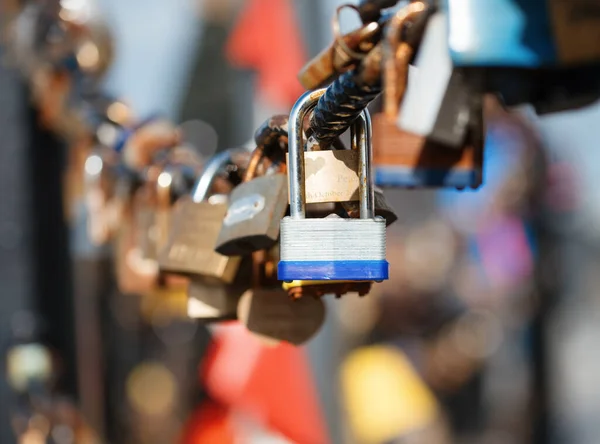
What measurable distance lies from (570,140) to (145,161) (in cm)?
408

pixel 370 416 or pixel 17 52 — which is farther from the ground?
pixel 17 52

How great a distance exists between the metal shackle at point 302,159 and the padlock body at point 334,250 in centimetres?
1

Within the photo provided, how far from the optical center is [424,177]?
0.96 meters

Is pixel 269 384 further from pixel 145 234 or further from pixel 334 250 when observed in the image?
pixel 334 250

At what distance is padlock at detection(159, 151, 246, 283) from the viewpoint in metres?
0.82

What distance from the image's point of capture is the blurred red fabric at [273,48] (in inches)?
115

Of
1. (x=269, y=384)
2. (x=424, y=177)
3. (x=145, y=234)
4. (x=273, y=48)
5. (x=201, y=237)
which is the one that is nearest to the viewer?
(x=201, y=237)

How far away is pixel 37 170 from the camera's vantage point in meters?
2.21

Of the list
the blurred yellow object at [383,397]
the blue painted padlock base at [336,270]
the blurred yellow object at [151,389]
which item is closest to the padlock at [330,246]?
the blue painted padlock base at [336,270]

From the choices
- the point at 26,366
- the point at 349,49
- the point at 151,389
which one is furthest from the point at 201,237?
the point at 151,389

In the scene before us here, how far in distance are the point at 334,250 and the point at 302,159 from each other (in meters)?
0.07

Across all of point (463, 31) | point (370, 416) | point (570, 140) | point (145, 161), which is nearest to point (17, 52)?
point (145, 161)

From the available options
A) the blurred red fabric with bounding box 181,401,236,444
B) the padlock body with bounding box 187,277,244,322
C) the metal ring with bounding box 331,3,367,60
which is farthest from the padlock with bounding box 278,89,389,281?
the blurred red fabric with bounding box 181,401,236,444

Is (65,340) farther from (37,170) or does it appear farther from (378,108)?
(378,108)
